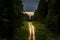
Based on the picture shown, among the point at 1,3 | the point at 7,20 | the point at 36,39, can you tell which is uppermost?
the point at 1,3

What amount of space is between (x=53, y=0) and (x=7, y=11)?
12653mm

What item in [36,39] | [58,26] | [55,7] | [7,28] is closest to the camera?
[7,28]

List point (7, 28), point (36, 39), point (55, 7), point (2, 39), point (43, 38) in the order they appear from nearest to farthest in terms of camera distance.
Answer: point (2, 39)
point (7, 28)
point (55, 7)
point (43, 38)
point (36, 39)

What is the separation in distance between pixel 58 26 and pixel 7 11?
36.4ft

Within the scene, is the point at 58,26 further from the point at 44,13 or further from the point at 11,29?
the point at 44,13

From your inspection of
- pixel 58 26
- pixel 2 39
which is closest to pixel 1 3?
pixel 2 39

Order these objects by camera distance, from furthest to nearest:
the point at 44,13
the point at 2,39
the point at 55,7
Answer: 1. the point at 44,13
2. the point at 55,7
3. the point at 2,39

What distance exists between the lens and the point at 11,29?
595 inches

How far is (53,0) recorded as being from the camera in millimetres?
26531

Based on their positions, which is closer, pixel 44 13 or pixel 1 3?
pixel 1 3

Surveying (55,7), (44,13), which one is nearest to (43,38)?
(55,7)

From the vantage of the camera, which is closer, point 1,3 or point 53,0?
point 1,3

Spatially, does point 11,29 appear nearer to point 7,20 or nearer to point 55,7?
point 7,20

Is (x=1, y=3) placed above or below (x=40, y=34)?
above
